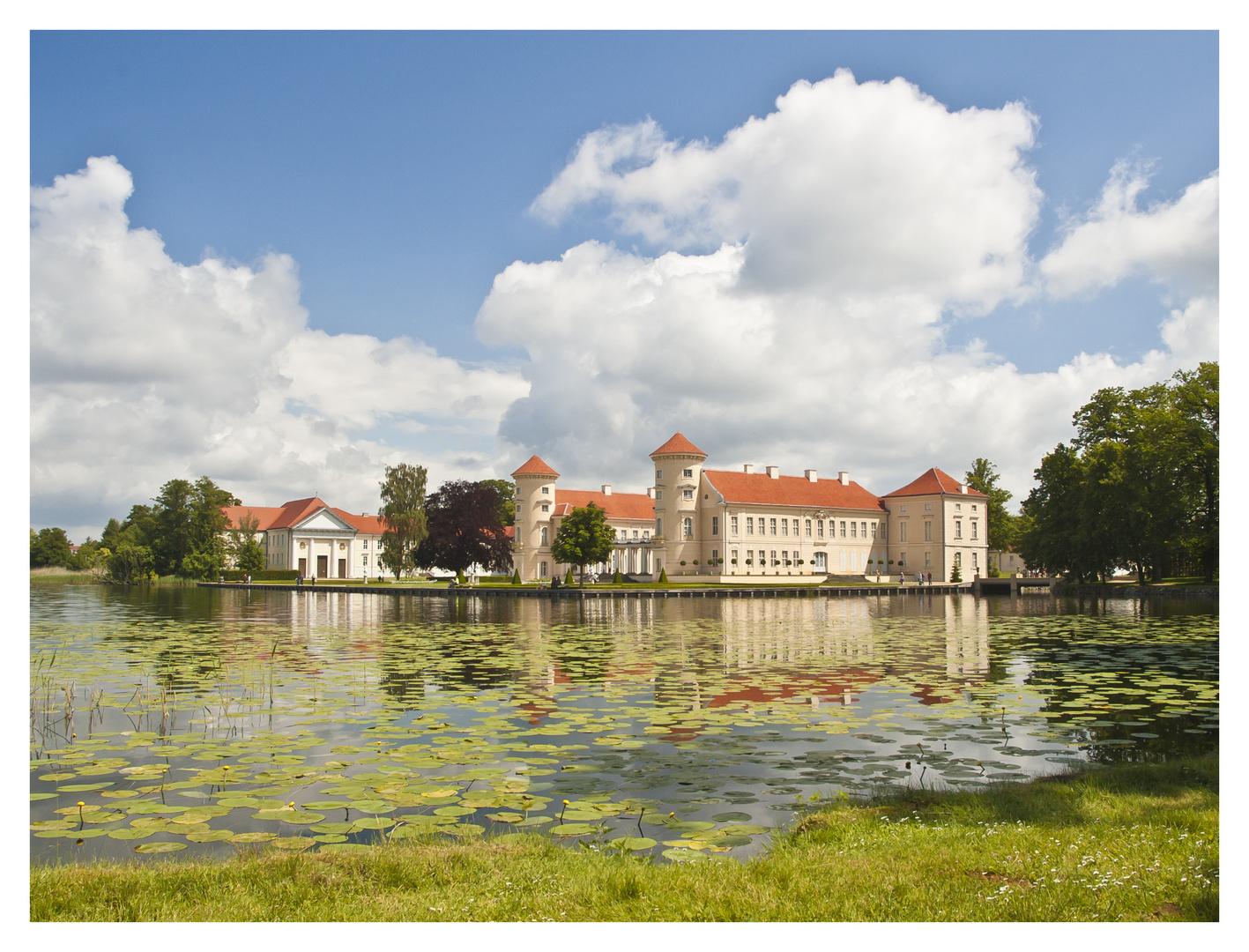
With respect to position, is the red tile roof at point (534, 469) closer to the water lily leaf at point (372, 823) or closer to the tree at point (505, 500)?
the tree at point (505, 500)

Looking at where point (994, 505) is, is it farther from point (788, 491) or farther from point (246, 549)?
point (246, 549)

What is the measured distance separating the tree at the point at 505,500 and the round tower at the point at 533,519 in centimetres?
2051

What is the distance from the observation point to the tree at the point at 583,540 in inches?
2539

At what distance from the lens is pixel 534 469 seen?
8100cm

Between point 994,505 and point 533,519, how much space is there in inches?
1965

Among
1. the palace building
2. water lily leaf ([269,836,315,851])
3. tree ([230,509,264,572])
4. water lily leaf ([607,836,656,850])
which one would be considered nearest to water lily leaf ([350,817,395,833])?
water lily leaf ([269,836,315,851])

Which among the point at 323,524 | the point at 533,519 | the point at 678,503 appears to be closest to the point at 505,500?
the point at 323,524

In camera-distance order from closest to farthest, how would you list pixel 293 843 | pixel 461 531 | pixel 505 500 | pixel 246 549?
pixel 293 843, pixel 461 531, pixel 246 549, pixel 505 500

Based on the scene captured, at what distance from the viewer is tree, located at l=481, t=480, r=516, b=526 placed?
104875 millimetres

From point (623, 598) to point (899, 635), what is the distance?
1148 inches

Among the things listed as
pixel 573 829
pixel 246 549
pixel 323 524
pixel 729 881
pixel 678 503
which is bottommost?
pixel 246 549

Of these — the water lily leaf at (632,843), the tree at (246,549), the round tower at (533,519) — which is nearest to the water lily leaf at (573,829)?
the water lily leaf at (632,843)
